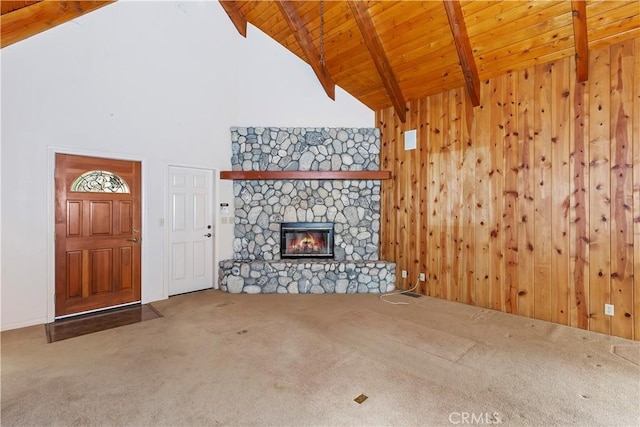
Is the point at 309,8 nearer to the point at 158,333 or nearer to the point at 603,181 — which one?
the point at 603,181

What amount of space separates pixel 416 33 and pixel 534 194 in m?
2.41

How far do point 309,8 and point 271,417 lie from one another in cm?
463

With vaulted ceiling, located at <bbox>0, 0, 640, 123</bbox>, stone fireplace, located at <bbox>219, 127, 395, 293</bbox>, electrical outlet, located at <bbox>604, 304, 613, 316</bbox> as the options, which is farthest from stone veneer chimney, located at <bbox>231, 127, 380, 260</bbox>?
electrical outlet, located at <bbox>604, 304, 613, 316</bbox>

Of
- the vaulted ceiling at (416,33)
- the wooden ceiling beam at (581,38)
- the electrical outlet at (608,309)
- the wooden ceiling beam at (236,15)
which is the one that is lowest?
the electrical outlet at (608,309)

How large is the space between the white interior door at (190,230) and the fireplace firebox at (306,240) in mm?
1230

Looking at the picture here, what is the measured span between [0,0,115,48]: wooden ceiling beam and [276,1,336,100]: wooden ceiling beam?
225cm

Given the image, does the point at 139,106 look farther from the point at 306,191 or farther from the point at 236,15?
the point at 306,191

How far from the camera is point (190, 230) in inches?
181

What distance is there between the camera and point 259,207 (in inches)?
195

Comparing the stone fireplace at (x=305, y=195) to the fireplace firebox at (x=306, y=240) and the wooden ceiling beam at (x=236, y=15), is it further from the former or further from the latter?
the wooden ceiling beam at (x=236, y=15)

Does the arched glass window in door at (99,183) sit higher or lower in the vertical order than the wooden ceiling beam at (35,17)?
lower

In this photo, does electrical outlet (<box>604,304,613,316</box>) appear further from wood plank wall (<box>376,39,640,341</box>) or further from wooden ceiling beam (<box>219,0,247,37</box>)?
wooden ceiling beam (<box>219,0,247,37</box>)

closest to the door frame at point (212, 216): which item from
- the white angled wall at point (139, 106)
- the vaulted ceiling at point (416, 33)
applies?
the white angled wall at point (139, 106)

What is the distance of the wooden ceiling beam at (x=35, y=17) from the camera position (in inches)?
103
